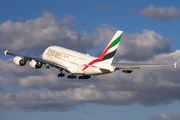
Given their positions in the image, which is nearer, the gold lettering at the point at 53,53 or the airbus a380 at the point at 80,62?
the airbus a380 at the point at 80,62

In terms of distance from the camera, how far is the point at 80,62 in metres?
61.3

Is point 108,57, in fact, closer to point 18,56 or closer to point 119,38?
point 119,38

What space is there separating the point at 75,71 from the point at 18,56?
585 inches

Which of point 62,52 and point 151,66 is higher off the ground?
point 62,52

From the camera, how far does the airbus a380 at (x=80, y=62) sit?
181 feet

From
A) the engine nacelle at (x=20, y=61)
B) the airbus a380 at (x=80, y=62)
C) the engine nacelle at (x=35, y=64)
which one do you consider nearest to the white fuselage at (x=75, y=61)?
the airbus a380 at (x=80, y=62)

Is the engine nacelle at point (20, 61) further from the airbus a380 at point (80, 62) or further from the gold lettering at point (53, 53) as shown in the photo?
the gold lettering at point (53, 53)

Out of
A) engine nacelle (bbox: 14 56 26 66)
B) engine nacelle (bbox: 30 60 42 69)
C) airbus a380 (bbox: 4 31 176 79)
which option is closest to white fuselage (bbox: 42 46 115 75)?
airbus a380 (bbox: 4 31 176 79)

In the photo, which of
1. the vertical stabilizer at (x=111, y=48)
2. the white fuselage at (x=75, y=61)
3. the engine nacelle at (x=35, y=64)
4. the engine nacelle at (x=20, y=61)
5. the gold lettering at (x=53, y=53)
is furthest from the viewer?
the gold lettering at (x=53, y=53)

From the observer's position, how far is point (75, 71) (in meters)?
63.2

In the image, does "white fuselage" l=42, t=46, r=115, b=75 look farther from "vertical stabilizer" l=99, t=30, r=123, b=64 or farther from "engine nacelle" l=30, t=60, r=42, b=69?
"engine nacelle" l=30, t=60, r=42, b=69

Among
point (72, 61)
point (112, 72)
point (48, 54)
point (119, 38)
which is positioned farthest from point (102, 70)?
point (48, 54)

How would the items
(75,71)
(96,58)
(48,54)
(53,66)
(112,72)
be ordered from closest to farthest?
(112,72)
(96,58)
(75,71)
(53,66)
(48,54)

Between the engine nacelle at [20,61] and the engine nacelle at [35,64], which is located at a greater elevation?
the engine nacelle at [20,61]
